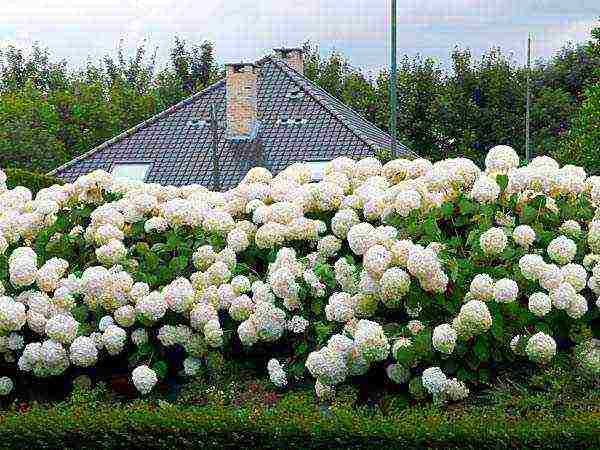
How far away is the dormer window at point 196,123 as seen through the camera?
101ft

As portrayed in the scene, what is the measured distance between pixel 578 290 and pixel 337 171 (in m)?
1.88

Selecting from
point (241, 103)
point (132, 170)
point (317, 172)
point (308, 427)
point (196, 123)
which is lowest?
point (132, 170)

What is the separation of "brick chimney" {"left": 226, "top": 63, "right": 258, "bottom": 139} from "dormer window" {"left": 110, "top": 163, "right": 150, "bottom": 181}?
8.37 feet

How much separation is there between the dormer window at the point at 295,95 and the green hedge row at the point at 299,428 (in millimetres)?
25683

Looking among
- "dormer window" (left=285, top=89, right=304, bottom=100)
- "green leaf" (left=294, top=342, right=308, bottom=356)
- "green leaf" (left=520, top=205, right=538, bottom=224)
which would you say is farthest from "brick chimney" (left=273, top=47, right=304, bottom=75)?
"green leaf" (left=294, top=342, right=308, bottom=356)

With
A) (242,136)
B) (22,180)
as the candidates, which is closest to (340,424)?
(22,180)

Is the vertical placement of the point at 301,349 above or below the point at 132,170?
above

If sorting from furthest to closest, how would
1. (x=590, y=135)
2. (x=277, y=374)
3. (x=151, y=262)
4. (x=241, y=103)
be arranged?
(x=241, y=103), (x=590, y=135), (x=151, y=262), (x=277, y=374)

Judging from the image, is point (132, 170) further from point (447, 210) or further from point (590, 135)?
point (447, 210)

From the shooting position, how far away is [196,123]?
3080 cm

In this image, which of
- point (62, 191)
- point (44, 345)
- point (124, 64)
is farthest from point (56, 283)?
point (124, 64)

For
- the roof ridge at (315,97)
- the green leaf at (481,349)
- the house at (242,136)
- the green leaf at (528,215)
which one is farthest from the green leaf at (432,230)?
the house at (242,136)

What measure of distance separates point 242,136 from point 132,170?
3.13 meters

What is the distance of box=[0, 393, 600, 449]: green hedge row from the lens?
14.1 feet
